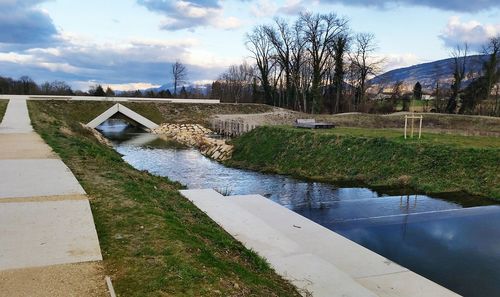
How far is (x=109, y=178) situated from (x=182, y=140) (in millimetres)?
27247

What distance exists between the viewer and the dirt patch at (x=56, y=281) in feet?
13.5

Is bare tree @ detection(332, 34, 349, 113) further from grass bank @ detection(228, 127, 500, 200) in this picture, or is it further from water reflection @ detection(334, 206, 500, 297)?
water reflection @ detection(334, 206, 500, 297)

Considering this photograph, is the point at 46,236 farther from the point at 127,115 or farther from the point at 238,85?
the point at 238,85

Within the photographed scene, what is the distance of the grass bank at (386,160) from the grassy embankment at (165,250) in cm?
939

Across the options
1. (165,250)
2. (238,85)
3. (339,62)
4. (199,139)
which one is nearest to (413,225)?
(165,250)

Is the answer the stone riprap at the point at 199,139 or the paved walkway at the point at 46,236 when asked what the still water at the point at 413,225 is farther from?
the stone riprap at the point at 199,139

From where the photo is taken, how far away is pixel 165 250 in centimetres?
539

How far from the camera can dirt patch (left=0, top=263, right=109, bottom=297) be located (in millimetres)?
4105

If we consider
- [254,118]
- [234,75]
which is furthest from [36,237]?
[234,75]

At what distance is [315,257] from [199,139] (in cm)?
2821

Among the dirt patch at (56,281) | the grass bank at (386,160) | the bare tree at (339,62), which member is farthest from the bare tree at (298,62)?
the dirt patch at (56,281)

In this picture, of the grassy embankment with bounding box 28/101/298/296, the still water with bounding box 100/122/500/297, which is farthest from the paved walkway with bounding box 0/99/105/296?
the still water with bounding box 100/122/500/297

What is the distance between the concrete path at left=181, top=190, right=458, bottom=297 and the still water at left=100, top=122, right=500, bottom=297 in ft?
2.67

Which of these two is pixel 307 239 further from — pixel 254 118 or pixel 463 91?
pixel 463 91
